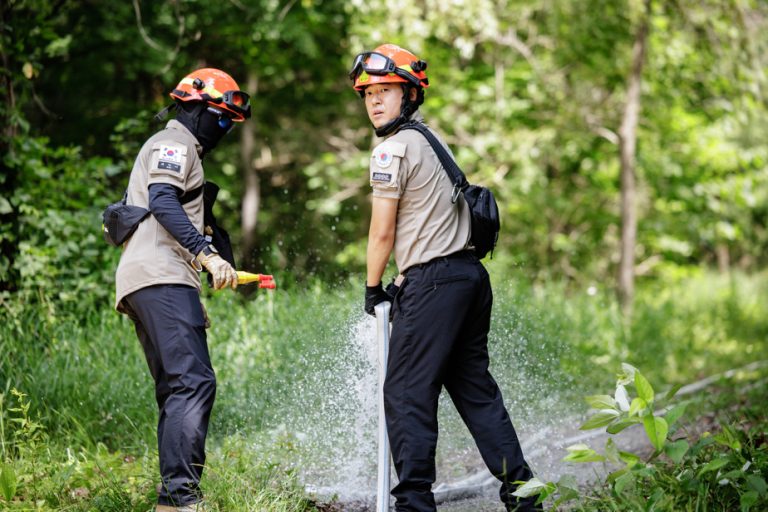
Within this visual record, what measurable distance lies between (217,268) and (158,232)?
1.21 ft

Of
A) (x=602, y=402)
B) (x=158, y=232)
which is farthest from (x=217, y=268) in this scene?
(x=602, y=402)

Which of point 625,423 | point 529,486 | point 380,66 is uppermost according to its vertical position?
point 380,66

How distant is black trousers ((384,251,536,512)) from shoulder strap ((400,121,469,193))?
33 centimetres

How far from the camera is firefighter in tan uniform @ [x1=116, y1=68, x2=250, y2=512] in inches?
159

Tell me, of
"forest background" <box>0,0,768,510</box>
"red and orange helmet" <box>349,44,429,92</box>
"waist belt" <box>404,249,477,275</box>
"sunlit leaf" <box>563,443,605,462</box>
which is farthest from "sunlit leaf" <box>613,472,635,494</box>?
"forest background" <box>0,0,768,510</box>

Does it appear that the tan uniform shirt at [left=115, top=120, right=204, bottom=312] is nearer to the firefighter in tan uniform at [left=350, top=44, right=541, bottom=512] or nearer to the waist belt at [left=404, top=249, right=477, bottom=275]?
the firefighter in tan uniform at [left=350, top=44, right=541, bottom=512]

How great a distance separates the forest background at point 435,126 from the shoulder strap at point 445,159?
10.7 ft

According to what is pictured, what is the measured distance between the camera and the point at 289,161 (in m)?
17.8

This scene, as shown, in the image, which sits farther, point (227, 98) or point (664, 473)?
point (227, 98)

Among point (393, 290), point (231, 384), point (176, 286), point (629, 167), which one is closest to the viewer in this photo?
point (176, 286)

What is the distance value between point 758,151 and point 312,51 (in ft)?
→ 22.7

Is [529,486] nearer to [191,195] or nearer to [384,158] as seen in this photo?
[384,158]

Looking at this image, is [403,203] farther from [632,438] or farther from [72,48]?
[72,48]

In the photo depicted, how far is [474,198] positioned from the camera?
4176 mm
